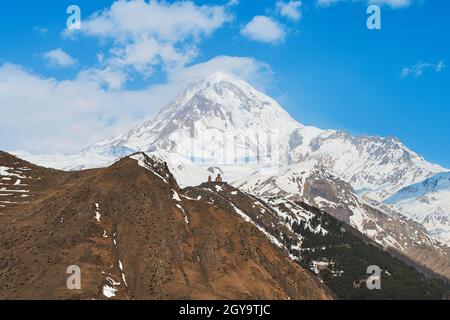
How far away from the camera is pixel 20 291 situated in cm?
17900
